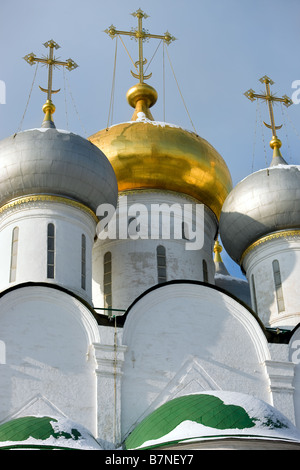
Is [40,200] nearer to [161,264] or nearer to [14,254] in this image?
[14,254]

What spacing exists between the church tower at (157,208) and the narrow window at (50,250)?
162 cm

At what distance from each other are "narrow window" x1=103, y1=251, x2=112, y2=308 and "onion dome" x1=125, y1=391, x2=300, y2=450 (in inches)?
172

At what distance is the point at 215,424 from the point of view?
317 inches

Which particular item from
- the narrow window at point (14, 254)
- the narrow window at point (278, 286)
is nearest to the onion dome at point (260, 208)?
the narrow window at point (278, 286)

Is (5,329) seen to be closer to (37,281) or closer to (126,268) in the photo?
(37,281)

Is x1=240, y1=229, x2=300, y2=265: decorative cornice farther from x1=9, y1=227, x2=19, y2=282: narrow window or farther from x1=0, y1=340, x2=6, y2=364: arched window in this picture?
x1=0, y1=340, x2=6, y2=364: arched window

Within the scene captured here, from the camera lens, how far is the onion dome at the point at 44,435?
7.96m

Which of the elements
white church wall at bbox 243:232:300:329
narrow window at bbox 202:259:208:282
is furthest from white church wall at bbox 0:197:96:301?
white church wall at bbox 243:232:300:329

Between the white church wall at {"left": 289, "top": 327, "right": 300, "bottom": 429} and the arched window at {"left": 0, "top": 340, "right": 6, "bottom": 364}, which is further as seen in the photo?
the white church wall at {"left": 289, "top": 327, "right": 300, "bottom": 429}

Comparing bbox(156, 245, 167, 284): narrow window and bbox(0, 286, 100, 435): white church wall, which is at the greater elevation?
bbox(156, 245, 167, 284): narrow window

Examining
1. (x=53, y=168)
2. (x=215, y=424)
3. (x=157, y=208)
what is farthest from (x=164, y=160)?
(x=215, y=424)

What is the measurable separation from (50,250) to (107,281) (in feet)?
5.79

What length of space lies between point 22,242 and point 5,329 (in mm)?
1692

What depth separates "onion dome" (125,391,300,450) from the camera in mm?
7898
